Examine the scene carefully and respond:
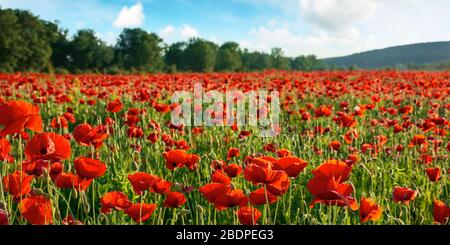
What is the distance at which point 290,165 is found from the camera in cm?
185

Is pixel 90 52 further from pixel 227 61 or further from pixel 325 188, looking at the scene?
pixel 325 188

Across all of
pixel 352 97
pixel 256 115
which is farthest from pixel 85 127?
pixel 352 97

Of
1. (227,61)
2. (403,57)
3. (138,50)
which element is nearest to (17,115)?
(138,50)

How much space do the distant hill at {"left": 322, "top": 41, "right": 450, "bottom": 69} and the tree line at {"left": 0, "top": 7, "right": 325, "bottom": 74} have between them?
4797cm

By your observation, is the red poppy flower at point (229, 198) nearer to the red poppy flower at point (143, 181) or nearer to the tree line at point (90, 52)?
the red poppy flower at point (143, 181)

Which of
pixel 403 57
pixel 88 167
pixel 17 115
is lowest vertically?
pixel 88 167

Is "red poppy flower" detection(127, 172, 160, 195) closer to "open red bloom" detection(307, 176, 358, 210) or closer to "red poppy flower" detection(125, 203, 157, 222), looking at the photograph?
"red poppy flower" detection(125, 203, 157, 222)

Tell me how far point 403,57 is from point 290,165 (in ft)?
454

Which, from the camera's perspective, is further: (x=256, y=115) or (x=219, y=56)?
(x=219, y=56)

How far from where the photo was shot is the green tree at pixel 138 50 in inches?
2418
